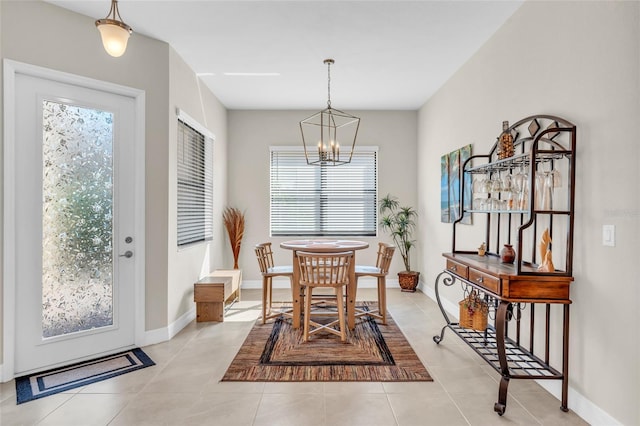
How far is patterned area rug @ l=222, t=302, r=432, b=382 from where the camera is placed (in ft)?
9.27

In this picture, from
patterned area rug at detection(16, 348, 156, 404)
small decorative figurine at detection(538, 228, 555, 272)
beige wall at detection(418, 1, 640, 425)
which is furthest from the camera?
patterned area rug at detection(16, 348, 156, 404)

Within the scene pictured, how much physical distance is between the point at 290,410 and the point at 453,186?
314 centimetres

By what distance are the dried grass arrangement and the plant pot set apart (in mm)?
2477

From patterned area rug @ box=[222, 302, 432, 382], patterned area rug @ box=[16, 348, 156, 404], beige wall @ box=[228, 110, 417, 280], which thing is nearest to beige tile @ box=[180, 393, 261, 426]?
patterned area rug @ box=[222, 302, 432, 382]

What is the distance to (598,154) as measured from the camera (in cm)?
216

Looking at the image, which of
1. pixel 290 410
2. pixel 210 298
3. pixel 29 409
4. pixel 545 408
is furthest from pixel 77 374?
pixel 545 408

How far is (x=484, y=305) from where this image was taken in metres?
2.90

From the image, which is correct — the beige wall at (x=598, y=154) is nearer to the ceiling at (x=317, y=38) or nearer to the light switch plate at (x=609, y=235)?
the light switch plate at (x=609, y=235)

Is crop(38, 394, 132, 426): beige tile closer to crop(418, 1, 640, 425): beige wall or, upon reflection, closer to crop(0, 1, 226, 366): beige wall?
crop(0, 1, 226, 366): beige wall

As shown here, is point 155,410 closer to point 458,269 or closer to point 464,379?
point 464,379

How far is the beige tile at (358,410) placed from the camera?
→ 2221 mm

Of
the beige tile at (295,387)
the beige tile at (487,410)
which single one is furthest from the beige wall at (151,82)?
the beige tile at (487,410)

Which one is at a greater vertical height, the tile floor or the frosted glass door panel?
the frosted glass door panel

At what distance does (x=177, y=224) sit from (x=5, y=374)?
177cm
